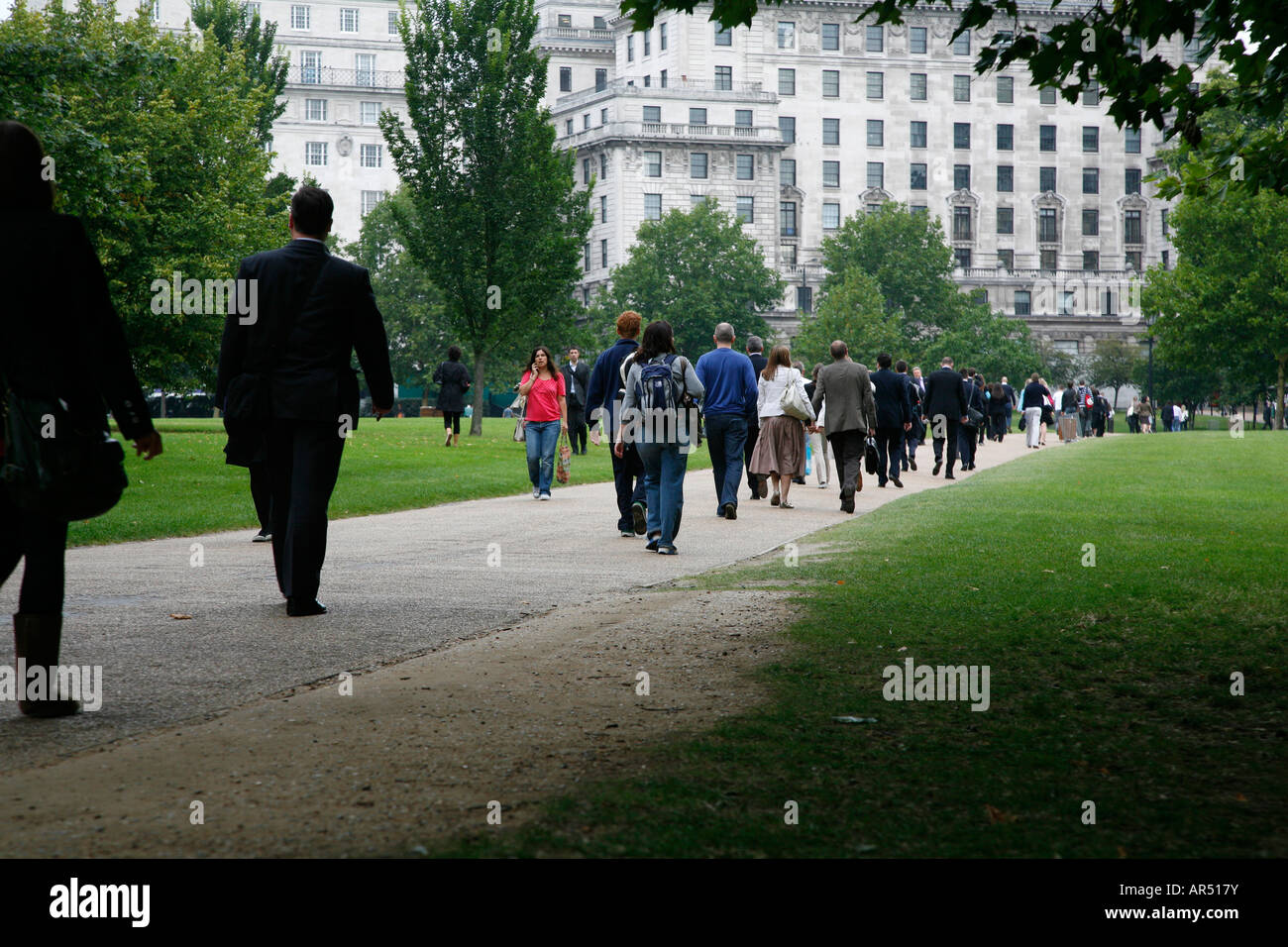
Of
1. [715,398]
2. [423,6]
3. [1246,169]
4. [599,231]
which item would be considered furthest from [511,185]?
[599,231]

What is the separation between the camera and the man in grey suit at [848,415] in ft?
57.7

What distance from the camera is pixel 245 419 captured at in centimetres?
784

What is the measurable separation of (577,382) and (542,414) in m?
9.25

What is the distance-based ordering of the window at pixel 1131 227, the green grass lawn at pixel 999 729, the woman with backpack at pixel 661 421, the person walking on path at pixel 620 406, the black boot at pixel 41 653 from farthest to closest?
the window at pixel 1131 227 < the person walking on path at pixel 620 406 < the woman with backpack at pixel 661 421 < the black boot at pixel 41 653 < the green grass lawn at pixel 999 729

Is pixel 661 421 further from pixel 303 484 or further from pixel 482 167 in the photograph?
pixel 482 167

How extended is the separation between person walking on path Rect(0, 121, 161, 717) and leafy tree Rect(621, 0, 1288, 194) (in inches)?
114

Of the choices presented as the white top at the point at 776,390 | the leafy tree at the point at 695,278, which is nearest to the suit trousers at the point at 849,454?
the white top at the point at 776,390

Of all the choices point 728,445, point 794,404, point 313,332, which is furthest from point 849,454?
point 313,332

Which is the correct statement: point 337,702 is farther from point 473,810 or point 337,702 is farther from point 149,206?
point 149,206

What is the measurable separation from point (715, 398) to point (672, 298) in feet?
245

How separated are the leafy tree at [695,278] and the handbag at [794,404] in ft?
228

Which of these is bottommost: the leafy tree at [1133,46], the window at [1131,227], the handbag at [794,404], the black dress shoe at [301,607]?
the black dress shoe at [301,607]

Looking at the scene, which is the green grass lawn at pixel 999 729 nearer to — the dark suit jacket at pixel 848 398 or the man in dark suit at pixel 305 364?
the man in dark suit at pixel 305 364

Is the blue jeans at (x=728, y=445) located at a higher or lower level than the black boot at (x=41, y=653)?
higher
